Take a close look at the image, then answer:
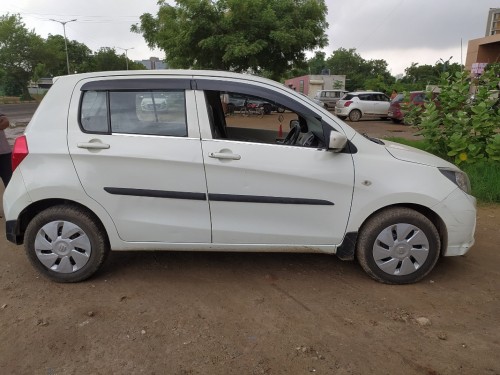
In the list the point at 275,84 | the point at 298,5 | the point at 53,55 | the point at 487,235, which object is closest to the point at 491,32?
the point at 298,5

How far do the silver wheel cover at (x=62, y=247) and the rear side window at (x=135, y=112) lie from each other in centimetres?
84

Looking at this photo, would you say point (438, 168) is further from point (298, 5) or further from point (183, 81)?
point (298, 5)

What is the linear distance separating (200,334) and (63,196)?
1574 millimetres

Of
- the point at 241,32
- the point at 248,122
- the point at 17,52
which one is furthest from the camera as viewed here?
the point at 17,52

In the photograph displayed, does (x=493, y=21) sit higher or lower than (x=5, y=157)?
higher

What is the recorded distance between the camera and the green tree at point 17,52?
2074 inches

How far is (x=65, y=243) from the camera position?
3.42 meters

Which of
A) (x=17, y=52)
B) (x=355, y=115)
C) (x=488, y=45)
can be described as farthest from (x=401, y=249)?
(x=17, y=52)

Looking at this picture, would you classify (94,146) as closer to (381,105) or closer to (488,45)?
(381,105)

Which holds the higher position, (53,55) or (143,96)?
(53,55)

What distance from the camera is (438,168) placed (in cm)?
344

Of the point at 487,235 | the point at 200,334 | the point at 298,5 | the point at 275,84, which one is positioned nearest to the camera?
the point at 200,334

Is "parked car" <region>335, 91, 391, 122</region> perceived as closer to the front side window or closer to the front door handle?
the front side window

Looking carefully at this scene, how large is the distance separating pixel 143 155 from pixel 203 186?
1.73 feet
